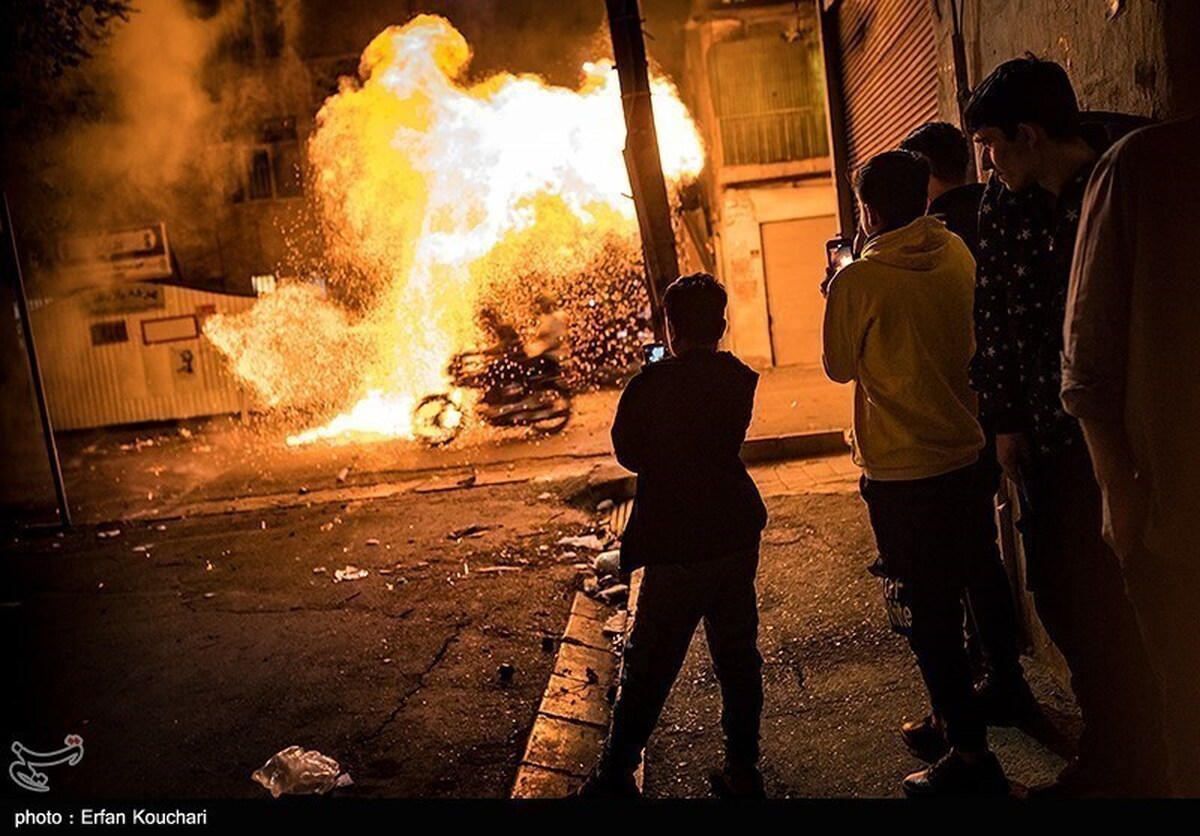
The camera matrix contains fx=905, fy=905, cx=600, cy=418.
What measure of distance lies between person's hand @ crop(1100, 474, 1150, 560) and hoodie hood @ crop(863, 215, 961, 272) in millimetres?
1115

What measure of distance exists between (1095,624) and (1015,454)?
0.52 m

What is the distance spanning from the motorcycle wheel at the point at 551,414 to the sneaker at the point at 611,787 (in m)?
10.4

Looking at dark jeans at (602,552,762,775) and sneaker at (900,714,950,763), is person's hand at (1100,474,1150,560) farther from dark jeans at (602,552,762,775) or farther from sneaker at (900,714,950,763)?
sneaker at (900,714,950,763)

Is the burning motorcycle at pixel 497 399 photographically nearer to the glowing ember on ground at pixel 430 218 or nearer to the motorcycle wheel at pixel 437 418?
the motorcycle wheel at pixel 437 418

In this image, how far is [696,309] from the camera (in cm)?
318

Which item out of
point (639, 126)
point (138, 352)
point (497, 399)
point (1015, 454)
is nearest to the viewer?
point (1015, 454)

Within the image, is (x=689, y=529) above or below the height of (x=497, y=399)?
above

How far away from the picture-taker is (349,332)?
19.7 meters

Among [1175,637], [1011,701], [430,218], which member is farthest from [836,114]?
[430,218]

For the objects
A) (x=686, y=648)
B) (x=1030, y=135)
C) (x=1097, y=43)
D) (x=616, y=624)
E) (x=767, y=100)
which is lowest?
(x=616, y=624)

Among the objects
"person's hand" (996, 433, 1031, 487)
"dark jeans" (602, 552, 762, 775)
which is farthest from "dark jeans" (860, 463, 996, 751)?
"dark jeans" (602, 552, 762, 775)

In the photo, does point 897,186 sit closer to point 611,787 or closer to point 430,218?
point 611,787

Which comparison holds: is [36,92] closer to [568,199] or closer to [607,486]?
[568,199]

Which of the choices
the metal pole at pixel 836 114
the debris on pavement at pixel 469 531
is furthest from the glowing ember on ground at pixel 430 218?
the debris on pavement at pixel 469 531
